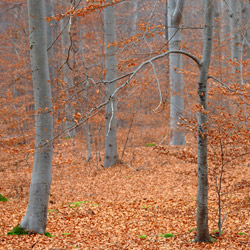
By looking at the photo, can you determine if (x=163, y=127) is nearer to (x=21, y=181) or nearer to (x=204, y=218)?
(x=21, y=181)

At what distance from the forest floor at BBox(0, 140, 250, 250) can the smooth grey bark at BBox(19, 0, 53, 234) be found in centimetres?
40

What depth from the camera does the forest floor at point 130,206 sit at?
5.04 metres

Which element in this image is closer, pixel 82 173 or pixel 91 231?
pixel 91 231

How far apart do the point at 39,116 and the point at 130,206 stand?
3.25 meters

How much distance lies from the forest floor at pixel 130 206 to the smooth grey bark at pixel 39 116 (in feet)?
1.33

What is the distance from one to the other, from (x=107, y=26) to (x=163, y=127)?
7181 mm

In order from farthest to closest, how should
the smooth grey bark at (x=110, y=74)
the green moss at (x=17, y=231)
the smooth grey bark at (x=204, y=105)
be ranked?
1. the smooth grey bark at (x=110, y=74)
2. the green moss at (x=17, y=231)
3. the smooth grey bark at (x=204, y=105)

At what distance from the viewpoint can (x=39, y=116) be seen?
5.16 metres

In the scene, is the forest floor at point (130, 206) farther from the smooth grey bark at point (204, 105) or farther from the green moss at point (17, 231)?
the smooth grey bark at point (204, 105)

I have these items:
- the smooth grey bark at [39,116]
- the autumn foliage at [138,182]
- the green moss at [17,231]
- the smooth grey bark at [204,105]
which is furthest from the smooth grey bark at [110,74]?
the smooth grey bark at [204,105]

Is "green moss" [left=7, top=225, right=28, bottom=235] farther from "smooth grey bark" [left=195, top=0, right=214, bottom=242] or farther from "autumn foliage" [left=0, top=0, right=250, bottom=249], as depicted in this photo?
"smooth grey bark" [left=195, top=0, right=214, bottom=242]

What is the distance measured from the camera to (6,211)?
6902 mm

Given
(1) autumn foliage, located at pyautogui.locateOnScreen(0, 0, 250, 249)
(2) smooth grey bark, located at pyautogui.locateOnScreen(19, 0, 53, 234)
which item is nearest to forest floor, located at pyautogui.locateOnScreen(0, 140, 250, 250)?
(1) autumn foliage, located at pyautogui.locateOnScreen(0, 0, 250, 249)

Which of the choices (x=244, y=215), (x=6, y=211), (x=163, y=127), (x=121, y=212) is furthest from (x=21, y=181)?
(x=163, y=127)
